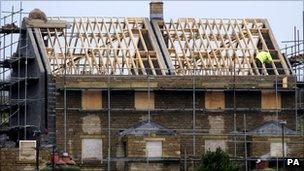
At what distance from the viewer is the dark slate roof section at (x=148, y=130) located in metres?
68.6

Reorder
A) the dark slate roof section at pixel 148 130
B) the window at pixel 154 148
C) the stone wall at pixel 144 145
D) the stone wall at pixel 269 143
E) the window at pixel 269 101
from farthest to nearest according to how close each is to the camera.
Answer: the window at pixel 269 101, the stone wall at pixel 269 143, the dark slate roof section at pixel 148 130, the window at pixel 154 148, the stone wall at pixel 144 145

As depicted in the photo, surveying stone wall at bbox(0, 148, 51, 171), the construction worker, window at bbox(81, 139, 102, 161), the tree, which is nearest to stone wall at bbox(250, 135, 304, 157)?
the construction worker

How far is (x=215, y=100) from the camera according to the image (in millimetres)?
71312

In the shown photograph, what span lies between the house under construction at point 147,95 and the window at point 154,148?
0.18ft

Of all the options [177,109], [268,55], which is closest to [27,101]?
[177,109]

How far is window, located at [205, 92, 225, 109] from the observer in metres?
71.2

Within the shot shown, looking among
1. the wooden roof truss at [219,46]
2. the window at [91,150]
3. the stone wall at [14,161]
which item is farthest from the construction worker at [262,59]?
the stone wall at [14,161]

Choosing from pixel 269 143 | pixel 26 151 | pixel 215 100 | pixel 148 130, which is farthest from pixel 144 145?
pixel 269 143

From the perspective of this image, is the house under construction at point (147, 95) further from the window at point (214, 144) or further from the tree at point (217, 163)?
the tree at point (217, 163)

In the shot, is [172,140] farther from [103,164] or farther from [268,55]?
[268,55]

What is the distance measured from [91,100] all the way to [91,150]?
2.88 meters

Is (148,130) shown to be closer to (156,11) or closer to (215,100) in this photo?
(215,100)

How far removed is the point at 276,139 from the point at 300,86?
5.39 metres

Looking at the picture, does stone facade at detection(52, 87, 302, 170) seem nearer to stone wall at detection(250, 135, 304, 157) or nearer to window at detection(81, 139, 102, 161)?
window at detection(81, 139, 102, 161)
